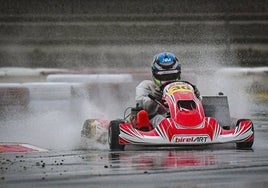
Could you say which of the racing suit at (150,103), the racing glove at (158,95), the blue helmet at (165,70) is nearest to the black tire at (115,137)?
the racing suit at (150,103)

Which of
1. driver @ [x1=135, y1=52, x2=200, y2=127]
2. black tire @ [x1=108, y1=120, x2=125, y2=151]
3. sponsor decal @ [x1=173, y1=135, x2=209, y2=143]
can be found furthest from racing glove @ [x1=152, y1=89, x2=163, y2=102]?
sponsor decal @ [x1=173, y1=135, x2=209, y2=143]

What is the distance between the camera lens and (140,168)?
7723 mm

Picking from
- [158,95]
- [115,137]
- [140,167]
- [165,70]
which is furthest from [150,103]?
[140,167]

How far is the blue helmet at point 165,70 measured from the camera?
10.5m

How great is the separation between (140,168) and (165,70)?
297 centimetres

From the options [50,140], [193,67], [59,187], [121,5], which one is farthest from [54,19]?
[59,187]

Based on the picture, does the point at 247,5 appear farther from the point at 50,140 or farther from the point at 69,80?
the point at 50,140

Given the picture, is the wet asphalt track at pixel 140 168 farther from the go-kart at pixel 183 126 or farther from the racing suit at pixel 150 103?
the racing suit at pixel 150 103

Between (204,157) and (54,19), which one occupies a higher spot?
(54,19)

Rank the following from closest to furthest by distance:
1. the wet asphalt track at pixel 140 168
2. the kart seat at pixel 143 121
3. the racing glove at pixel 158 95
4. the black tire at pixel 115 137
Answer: the wet asphalt track at pixel 140 168, the black tire at pixel 115 137, the kart seat at pixel 143 121, the racing glove at pixel 158 95

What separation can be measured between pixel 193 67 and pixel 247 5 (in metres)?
4.20

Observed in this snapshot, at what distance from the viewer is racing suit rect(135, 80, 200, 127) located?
10.1 m

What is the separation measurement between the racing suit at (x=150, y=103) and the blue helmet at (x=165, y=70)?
0.36 ft

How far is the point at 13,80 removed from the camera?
720 inches
